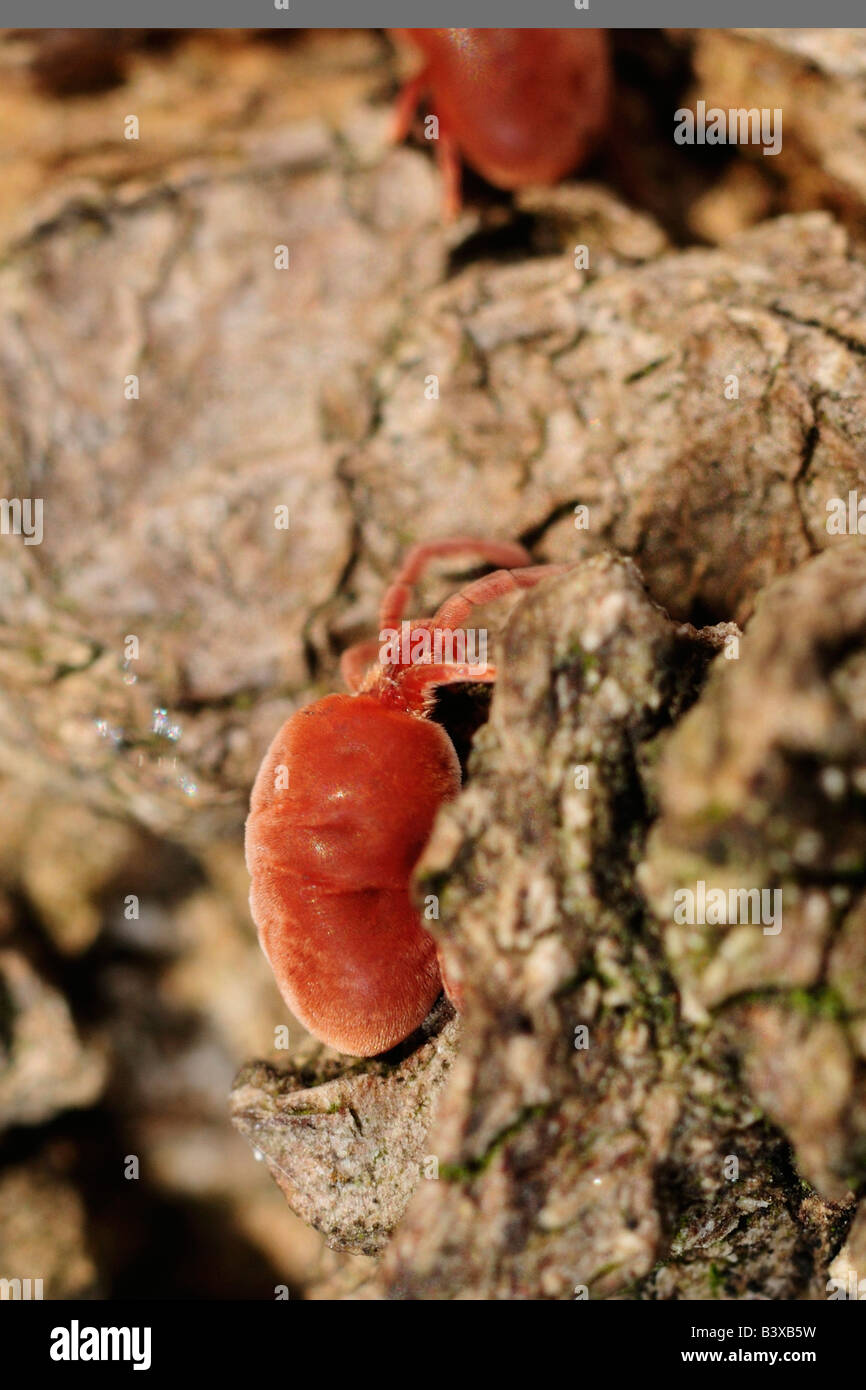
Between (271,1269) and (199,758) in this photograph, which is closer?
(199,758)

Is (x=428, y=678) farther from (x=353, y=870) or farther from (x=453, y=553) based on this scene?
(x=453, y=553)

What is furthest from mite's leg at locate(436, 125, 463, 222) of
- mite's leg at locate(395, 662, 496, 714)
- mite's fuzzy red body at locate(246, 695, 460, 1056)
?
mite's fuzzy red body at locate(246, 695, 460, 1056)

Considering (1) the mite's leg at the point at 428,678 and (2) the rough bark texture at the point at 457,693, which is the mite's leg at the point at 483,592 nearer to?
(1) the mite's leg at the point at 428,678

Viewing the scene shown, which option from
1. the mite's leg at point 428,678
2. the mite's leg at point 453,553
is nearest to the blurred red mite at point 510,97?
the mite's leg at point 453,553

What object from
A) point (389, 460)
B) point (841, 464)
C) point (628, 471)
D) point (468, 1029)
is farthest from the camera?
point (389, 460)

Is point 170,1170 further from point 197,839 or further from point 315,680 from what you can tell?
point 315,680

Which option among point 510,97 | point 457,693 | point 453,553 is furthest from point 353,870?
point 510,97

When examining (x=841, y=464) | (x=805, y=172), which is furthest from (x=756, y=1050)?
(x=805, y=172)
